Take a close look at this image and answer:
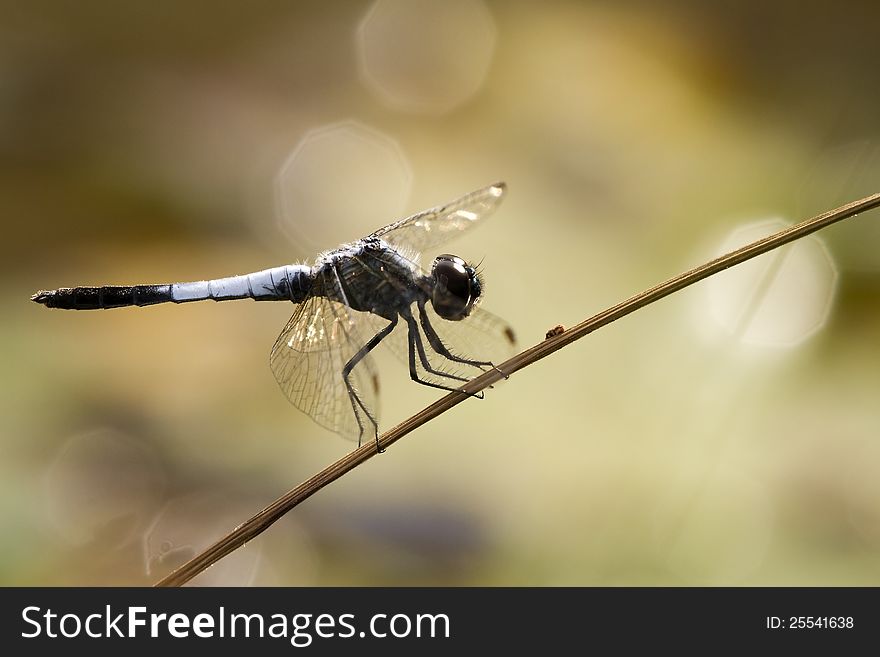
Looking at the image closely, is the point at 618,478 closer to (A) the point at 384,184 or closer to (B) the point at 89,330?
(A) the point at 384,184

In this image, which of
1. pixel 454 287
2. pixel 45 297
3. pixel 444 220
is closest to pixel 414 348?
pixel 454 287

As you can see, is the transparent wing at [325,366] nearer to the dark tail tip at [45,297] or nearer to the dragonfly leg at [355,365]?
the dragonfly leg at [355,365]

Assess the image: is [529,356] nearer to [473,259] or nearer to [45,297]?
[45,297]

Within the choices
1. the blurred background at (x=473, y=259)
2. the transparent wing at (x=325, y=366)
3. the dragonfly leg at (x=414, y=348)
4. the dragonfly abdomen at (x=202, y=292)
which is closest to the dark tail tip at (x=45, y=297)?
the dragonfly abdomen at (x=202, y=292)

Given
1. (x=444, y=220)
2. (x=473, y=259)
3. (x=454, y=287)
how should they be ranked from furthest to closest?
1. (x=473, y=259)
2. (x=444, y=220)
3. (x=454, y=287)

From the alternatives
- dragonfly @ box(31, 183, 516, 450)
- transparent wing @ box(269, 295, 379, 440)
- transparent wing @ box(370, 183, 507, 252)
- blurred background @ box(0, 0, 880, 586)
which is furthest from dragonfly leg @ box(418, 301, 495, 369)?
blurred background @ box(0, 0, 880, 586)

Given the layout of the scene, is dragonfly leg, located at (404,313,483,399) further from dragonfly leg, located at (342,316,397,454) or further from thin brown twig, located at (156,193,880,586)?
thin brown twig, located at (156,193,880,586)
